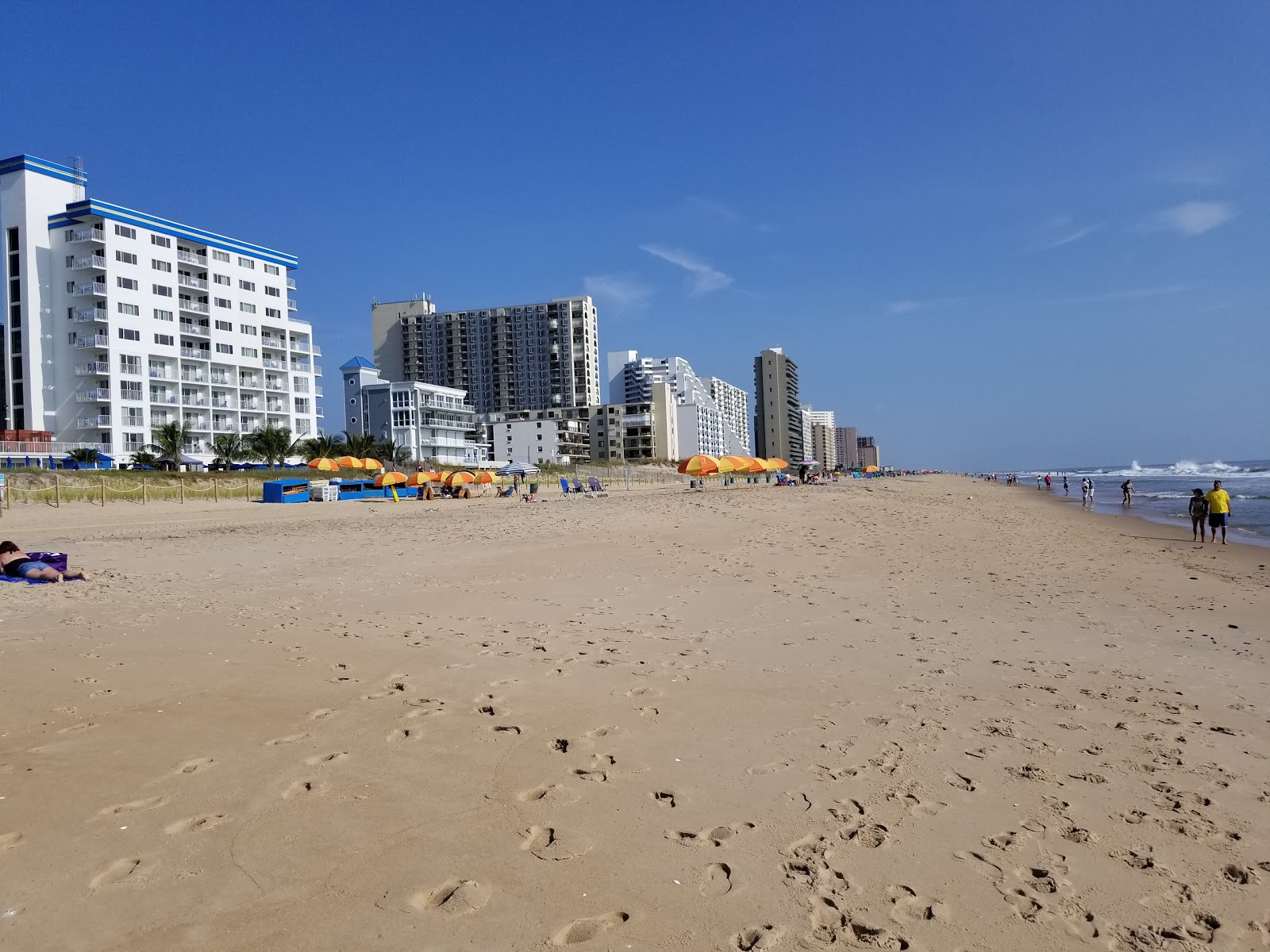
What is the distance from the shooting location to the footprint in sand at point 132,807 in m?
3.18

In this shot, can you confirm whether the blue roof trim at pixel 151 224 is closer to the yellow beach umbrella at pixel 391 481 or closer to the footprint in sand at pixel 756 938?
the yellow beach umbrella at pixel 391 481

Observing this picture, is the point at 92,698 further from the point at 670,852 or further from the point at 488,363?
the point at 488,363

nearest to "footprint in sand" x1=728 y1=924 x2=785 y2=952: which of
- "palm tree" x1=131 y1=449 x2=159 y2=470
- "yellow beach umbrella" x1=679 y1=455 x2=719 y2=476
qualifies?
"yellow beach umbrella" x1=679 y1=455 x2=719 y2=476

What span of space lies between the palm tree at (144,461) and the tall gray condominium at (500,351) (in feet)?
288

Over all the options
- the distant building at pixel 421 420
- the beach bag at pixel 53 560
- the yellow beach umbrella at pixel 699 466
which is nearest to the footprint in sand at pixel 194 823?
the beach bag at pixel 53 560

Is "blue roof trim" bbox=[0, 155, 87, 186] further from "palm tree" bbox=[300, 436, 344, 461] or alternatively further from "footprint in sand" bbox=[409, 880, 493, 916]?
"footprint in sand" bbox=[409, 880, 493, 916]

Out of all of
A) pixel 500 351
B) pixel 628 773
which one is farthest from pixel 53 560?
pixel 500 351

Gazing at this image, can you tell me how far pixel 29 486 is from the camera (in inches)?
1359

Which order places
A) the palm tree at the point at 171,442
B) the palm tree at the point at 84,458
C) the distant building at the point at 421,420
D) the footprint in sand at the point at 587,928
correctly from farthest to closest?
the distant building at the point at 421,420, the palm tree at the point at 171,442, the palm tree at the point at 84,458, the footprint in sand at the point at 587,928

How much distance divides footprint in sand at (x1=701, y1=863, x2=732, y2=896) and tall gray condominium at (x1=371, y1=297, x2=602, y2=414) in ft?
444

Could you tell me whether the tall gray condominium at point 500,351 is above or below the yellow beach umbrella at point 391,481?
above

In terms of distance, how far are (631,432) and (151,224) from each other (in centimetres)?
8550

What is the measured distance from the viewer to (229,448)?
52.6 meters

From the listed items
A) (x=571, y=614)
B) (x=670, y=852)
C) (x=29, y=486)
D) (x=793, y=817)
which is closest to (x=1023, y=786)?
(x=793, y=817)
